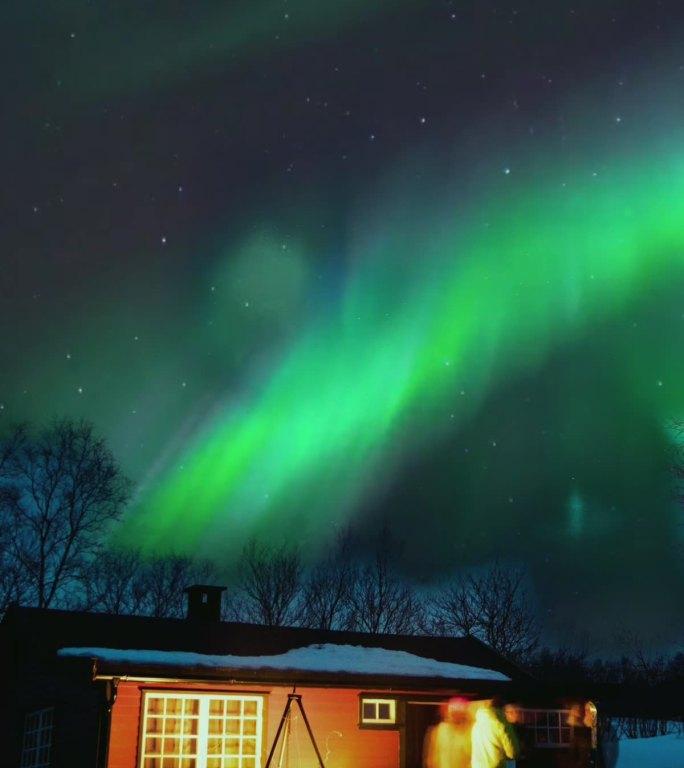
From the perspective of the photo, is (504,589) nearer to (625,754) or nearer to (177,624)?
(625,754)

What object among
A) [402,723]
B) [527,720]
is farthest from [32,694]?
[527,720]

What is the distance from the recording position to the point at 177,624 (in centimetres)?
2041

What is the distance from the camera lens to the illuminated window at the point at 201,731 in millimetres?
15219

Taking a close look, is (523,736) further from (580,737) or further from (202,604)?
(202,604)

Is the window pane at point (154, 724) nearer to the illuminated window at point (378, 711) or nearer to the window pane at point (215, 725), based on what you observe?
the window pane at point (215, 725)

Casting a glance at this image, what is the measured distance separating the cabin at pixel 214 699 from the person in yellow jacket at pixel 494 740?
420 cm

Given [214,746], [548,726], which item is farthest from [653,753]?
[214,746]

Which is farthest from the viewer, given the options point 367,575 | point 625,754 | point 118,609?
point 367,575

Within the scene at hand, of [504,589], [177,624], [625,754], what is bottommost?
[625,754]

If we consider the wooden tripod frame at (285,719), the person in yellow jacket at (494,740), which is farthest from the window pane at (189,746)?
the person in yellow jacket at (494,740)

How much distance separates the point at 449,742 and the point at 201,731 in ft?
15.6

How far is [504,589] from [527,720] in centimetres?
3315

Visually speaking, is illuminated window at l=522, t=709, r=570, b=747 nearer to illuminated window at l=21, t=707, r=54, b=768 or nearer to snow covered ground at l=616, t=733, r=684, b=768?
snow covered ground at l=616, t=733, r=684, b=768

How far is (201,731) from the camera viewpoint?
50.9 feet
